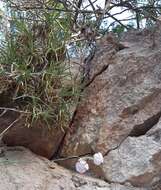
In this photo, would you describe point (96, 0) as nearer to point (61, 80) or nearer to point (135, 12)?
point (135, 12)

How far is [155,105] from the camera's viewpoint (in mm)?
1385

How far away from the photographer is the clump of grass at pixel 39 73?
4.42 ft

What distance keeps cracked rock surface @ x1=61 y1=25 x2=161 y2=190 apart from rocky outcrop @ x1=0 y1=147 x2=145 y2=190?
51 mm

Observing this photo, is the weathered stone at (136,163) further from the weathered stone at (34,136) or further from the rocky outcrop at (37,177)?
the weathered stone at (34,136)

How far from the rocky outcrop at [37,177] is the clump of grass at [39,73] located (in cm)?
13

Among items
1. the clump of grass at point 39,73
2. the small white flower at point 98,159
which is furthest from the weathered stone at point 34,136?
the small white flower at point 98,159

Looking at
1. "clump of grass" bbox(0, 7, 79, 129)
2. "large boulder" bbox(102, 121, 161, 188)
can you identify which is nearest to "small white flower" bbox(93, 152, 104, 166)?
"large boulder" bbox(102, 121, 161, 188)

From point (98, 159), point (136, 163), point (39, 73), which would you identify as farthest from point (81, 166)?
point (39, 73)

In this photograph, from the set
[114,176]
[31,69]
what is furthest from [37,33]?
[114,176]

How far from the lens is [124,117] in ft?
4.55

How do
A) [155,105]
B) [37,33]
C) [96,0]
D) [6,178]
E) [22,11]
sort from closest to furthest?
[6,178] < [155,105] < [37,33] < [22,11] < [96,0]

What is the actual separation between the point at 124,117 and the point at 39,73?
12.4 inches

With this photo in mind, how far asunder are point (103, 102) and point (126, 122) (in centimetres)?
12

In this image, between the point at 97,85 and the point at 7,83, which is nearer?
the point at 7,83
